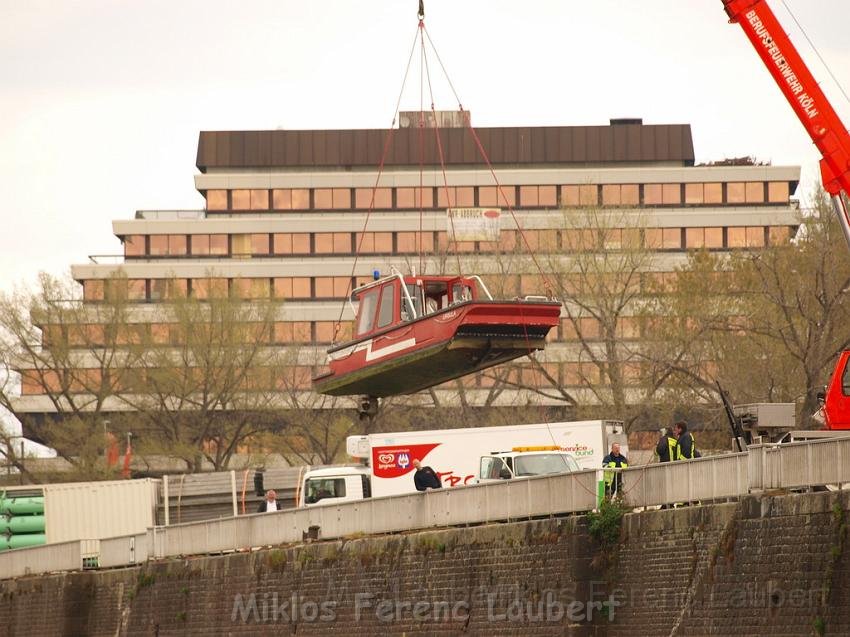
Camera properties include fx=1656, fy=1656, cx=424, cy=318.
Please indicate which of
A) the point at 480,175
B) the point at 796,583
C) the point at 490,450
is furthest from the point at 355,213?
the point at 796,583

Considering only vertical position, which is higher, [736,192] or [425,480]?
[736,192]

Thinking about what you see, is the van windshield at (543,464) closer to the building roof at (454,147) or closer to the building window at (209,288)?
the building window at (209,288)

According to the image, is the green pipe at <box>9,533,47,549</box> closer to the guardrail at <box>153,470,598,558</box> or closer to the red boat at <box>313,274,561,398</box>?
the guardrail at <box>153,470,598,558</box>

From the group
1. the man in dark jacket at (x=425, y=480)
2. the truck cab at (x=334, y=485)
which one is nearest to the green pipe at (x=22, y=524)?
the truck cab at (x=334, y=485)

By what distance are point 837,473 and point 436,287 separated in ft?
41.0

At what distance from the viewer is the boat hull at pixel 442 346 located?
97.9ft

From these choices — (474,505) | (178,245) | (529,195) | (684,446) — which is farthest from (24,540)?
(529,195)

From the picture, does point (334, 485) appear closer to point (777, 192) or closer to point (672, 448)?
point (672, 448)

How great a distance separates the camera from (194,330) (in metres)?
79.1

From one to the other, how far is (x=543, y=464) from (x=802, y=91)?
926 cm

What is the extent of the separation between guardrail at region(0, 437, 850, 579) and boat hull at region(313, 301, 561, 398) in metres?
2.40

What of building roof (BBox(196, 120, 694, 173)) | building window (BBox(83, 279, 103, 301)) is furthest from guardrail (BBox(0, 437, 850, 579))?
building roof (BBox(196, 120, 694, 173))

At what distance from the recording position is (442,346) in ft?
99.2

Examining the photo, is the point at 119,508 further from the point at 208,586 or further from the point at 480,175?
the point at 480,175
